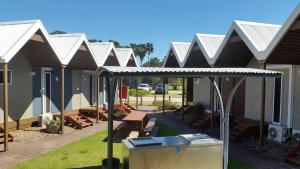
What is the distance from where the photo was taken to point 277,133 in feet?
43.1

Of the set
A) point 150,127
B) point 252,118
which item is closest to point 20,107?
point 150,127

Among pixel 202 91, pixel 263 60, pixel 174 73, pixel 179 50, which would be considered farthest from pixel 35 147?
pixel 202 91

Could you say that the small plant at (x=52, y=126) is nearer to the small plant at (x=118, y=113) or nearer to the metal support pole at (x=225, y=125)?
the small plant at (x=118, y=113)

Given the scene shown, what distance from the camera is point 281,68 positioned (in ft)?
45.8

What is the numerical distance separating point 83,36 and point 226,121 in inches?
414

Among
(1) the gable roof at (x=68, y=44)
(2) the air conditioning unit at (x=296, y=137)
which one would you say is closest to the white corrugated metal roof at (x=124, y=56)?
(1) the gable roof at (x=68, y=44)

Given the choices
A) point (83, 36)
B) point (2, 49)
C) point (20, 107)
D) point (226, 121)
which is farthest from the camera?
point (83, 36)

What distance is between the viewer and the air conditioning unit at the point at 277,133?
1299 centimetres

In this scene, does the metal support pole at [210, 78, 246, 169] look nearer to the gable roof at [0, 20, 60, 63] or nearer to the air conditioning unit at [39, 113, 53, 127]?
the gable roof at [0, 20, 60, 63]

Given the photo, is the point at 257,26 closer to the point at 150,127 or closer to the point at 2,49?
the point at 150,127

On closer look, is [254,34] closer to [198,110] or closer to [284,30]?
[284,30]

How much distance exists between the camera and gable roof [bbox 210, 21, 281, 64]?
12.3 metres

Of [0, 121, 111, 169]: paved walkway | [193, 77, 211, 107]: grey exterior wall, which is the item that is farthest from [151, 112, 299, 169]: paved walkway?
[193, 77, 211, 107]: grey exterior wall

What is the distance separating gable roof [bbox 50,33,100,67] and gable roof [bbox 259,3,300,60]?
349 inches
